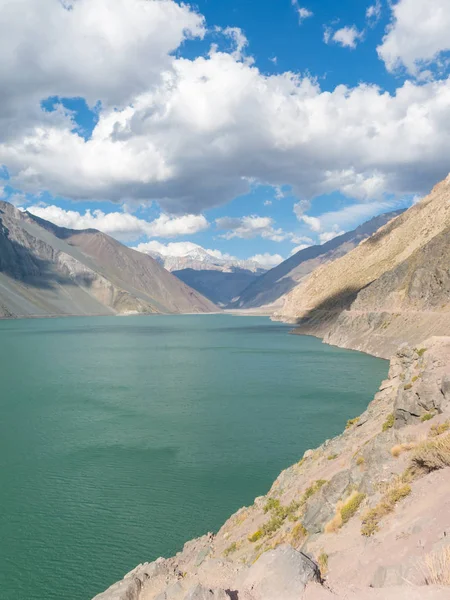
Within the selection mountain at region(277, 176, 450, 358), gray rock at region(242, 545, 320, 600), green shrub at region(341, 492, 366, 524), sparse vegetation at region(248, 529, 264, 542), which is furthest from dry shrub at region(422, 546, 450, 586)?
mountain at region(277, 176, 450, 358)

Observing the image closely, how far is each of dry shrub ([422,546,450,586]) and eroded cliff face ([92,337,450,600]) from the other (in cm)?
3

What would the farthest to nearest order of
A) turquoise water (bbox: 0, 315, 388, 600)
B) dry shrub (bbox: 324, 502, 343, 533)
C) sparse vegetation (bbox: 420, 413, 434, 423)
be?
1. turquoise water (bbox: 0, 315, 388, 600)
2. sparse vegetation (bbox: 420, 413, 434, 423)
3. dry shrub (bbox: 324, 502, 343, 533)

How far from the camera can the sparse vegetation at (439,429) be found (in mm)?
17625

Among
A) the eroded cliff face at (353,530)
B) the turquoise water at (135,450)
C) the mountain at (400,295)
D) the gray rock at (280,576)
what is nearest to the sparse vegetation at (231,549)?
the eroded cliff face at (353,530)

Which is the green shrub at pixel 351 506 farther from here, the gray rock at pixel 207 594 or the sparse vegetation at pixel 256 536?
the gray rock at pixel 207 594

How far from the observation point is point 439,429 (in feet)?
58.6

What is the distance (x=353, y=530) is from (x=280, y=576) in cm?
467

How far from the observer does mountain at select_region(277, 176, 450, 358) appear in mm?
99438

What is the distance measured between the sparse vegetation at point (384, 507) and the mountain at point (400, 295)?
252ft

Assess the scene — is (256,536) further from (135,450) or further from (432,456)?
(135,450)

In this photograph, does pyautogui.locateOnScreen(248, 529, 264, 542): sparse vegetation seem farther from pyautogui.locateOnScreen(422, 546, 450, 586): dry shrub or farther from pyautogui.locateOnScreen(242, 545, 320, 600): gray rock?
pyautogui.locateOnScreen(422, 546, 450, 586): dry shrub

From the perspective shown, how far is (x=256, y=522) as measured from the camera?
22984 millimetres

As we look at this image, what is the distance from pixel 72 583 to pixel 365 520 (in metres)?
16.0

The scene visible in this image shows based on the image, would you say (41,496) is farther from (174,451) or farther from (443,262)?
(443,262)
